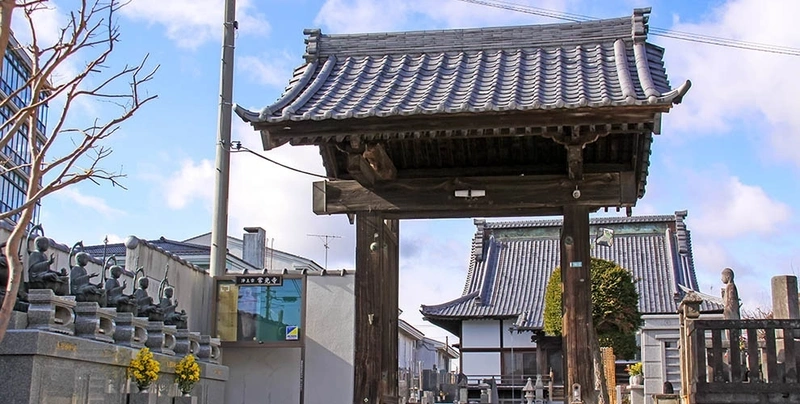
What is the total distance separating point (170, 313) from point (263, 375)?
347cm

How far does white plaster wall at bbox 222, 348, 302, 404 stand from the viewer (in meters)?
17.3

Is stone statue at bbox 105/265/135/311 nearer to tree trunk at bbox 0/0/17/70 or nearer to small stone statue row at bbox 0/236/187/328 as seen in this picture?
small stone statue row at bbox 0/236/187/328

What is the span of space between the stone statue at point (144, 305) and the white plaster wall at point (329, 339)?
4.35 metres

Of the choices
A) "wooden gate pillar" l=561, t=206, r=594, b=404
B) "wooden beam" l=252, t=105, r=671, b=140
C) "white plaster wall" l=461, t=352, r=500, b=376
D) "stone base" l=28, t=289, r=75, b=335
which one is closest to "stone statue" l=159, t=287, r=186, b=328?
"stone base" l=28, t=289, r=75, b=335

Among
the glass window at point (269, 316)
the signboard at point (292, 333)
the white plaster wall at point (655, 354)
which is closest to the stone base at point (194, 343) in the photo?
the glass window at point (269, 316)

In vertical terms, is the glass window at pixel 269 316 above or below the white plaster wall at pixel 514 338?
below

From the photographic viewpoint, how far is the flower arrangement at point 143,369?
11.9 meters

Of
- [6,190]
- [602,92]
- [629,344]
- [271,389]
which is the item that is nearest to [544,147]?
[602,92]

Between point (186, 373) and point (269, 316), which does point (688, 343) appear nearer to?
point (186, 373)

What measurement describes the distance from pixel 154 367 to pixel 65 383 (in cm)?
210

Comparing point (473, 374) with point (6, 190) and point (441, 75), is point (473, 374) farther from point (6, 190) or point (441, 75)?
point (6, 190)

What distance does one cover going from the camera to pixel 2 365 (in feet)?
30.9

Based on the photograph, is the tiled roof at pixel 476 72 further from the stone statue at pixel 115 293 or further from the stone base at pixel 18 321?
the stone statue at pixel 115 293

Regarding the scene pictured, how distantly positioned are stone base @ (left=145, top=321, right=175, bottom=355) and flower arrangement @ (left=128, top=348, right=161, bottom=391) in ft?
3.18
